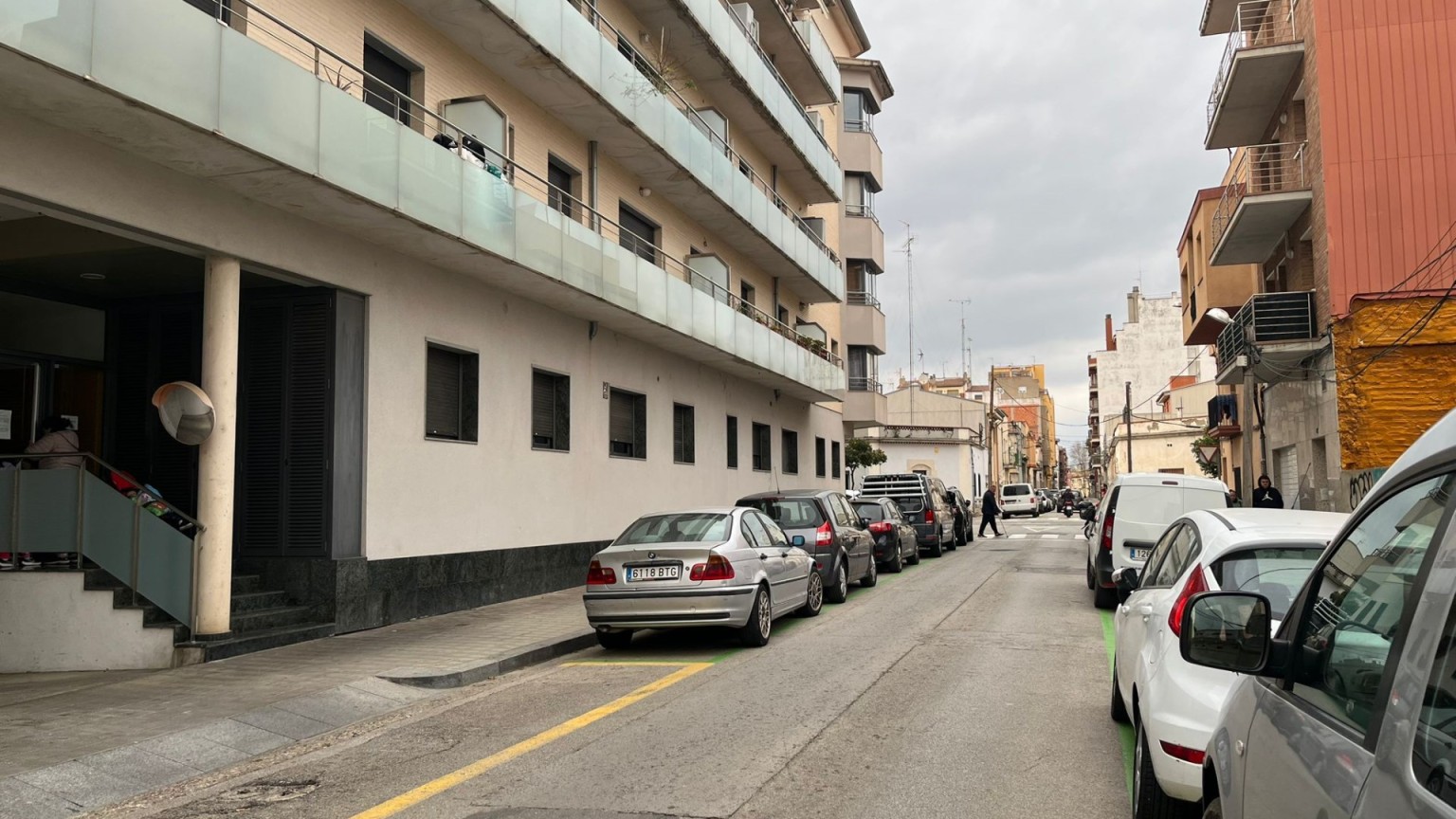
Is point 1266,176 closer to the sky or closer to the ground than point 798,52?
closer to the ground

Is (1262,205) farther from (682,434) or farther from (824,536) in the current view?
(824,536)

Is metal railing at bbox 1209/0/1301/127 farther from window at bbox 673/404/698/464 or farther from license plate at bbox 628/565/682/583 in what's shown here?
license plate at bbox 628/565/682/583

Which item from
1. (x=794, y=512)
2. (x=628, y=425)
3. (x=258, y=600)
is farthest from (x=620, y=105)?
(x=258, y=600)

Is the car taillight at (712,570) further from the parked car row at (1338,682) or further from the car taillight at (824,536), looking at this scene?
→ the parked car row at (1338,682)

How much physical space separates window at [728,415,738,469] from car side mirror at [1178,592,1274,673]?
2298 cm

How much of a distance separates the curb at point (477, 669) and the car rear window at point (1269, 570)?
6.70 metres

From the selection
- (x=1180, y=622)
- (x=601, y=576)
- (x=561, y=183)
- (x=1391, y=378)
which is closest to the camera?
(x=1180, y=622)

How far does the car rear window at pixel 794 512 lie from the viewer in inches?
594

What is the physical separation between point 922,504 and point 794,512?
10122mm

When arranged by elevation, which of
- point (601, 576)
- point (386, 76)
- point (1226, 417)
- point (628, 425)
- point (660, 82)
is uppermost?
point (660, 82)

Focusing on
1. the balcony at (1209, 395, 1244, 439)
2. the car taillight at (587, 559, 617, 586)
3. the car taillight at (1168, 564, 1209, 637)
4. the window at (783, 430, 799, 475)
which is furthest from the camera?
the balcony at (1209, 395, 1244, 439)

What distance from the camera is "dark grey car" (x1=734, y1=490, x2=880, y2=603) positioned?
14812 mm

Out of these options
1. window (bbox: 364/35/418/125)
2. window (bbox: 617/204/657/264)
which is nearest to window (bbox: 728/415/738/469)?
window (bbox: 617/204/657/264)

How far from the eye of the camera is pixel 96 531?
10078mm
